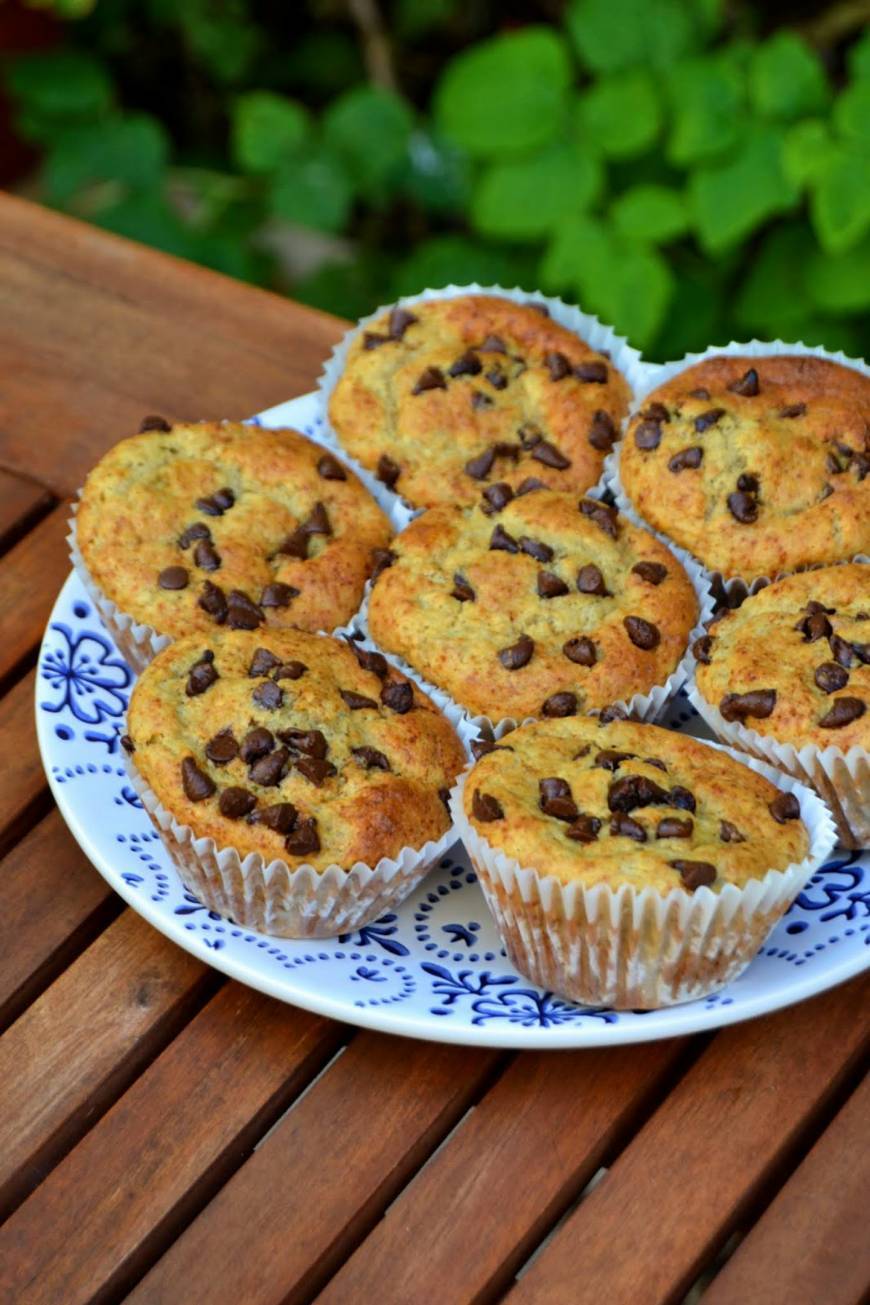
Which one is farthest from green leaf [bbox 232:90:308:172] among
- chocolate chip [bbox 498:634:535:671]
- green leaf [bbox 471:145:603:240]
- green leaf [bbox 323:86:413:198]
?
chocolate chip [bbox 498:634:535:671]

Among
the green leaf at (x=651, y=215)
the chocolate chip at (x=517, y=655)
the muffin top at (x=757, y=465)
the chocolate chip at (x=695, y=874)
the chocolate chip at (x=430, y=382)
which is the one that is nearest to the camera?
the chocolate chip at (x=695, y=874)

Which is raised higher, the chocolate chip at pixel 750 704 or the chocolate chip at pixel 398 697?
the chocolate chip at pixel 750 704

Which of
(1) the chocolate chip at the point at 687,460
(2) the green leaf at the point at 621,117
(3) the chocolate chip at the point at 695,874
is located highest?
(2) the green leaf at the point at 621,117

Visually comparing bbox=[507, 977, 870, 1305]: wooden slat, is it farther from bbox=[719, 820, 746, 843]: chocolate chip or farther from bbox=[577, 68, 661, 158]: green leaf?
bbox=[577, 68, 661, 158]: green leaf

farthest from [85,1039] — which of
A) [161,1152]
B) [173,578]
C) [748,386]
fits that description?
[748,386]

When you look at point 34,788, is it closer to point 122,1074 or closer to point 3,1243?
point 122,1074

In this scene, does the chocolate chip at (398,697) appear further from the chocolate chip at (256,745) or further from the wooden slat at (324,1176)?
the wooden slat at (324,1176)

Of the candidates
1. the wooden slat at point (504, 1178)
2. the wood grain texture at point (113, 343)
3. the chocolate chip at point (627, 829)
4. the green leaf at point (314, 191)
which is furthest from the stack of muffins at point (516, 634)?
the green leaf at point (314, 191)

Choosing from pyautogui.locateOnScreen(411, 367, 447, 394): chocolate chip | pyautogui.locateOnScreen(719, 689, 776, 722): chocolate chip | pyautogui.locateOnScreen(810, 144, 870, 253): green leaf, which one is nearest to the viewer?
pyautogui.locateOnScreen(719, 689, 776, 722): chocolate chip
